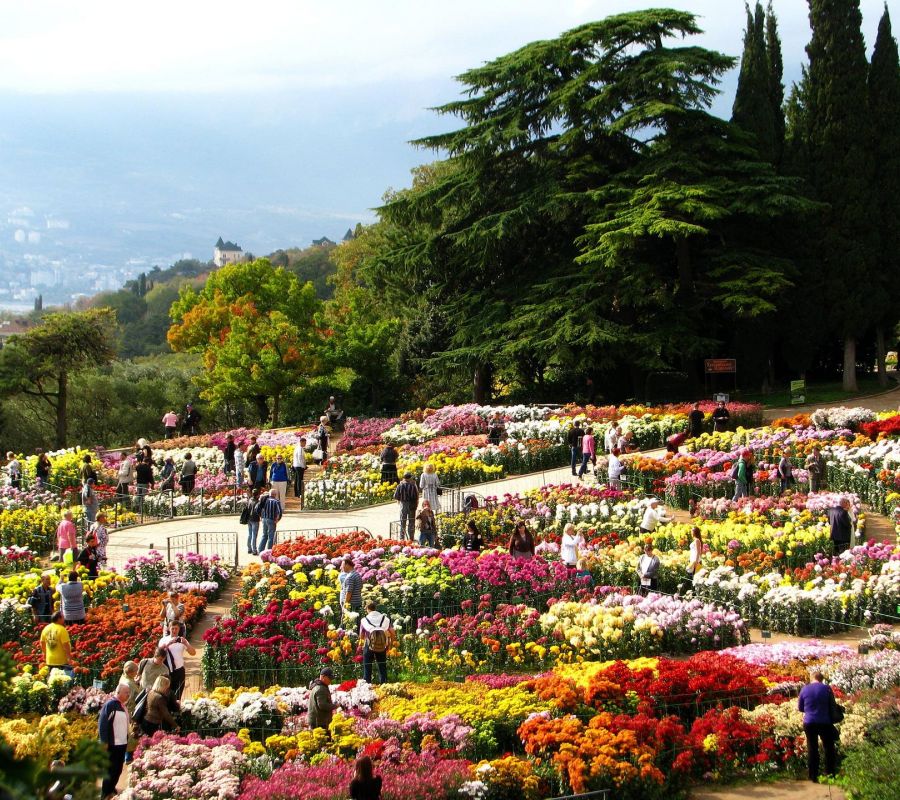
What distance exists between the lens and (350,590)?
13695 millimetres

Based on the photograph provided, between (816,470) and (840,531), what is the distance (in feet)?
12.6

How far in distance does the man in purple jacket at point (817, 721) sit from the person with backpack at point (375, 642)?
4.45m

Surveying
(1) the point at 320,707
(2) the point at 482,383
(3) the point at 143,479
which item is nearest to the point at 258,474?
(3) the point at 143,479

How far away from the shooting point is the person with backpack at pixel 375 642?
12.1 meters

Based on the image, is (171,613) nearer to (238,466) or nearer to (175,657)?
(175,657)

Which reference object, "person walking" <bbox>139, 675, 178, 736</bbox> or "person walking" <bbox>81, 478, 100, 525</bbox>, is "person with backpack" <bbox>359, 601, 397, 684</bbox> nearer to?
"person walking" <bbox>139, 675, 178, 736</bbox>

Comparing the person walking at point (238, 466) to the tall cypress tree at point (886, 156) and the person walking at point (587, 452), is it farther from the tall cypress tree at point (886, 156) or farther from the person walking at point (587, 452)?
the tall cypress tree at point (886, 156)

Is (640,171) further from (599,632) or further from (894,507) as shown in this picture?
(599,632)

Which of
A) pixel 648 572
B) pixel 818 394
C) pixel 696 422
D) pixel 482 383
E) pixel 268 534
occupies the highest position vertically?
pixel 482 383

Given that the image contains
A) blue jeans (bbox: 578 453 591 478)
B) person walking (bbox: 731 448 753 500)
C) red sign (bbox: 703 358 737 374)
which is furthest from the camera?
red sign (bbox: 703 358 737 374)

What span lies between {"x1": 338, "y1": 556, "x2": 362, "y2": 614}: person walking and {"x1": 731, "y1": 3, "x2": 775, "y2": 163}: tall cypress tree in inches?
1025

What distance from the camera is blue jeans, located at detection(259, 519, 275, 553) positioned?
1798 centimetres

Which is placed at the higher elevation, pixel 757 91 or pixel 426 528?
pixel 757 91

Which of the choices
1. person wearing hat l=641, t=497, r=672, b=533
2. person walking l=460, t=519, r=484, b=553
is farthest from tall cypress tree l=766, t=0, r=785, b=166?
person walking l=460, t=519, r=484, b=553
